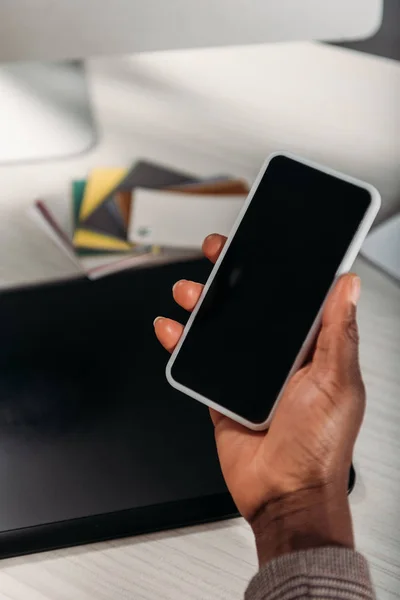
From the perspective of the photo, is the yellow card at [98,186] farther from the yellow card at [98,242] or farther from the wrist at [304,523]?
the wrist at [304,523]

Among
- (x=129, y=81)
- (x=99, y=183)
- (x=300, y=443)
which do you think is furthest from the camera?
(x=129, y=81)

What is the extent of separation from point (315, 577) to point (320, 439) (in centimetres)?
9

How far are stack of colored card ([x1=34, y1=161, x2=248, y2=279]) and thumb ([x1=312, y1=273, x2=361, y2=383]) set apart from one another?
249 mm

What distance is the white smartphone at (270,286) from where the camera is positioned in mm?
453

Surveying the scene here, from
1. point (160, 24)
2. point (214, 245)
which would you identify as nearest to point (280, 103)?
point (160, 24)

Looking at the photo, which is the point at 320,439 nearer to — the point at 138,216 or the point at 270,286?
the point at 270,286

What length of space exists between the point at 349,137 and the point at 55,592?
62cm

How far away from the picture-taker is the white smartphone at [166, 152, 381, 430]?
453 mm

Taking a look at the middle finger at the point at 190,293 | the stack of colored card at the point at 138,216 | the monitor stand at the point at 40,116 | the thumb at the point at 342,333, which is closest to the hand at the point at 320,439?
the thumb at the point at 342,333

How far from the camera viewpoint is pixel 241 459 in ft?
1.52

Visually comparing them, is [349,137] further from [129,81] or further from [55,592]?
[55,592]

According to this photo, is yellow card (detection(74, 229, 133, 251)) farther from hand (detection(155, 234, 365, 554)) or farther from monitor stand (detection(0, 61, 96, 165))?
hand (detection(155, 234, 365, 554))

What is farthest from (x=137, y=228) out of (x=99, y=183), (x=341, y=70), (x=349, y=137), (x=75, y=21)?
(x=341, y=70)

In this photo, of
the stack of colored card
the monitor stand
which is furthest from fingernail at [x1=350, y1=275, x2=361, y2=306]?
the monitor stand
